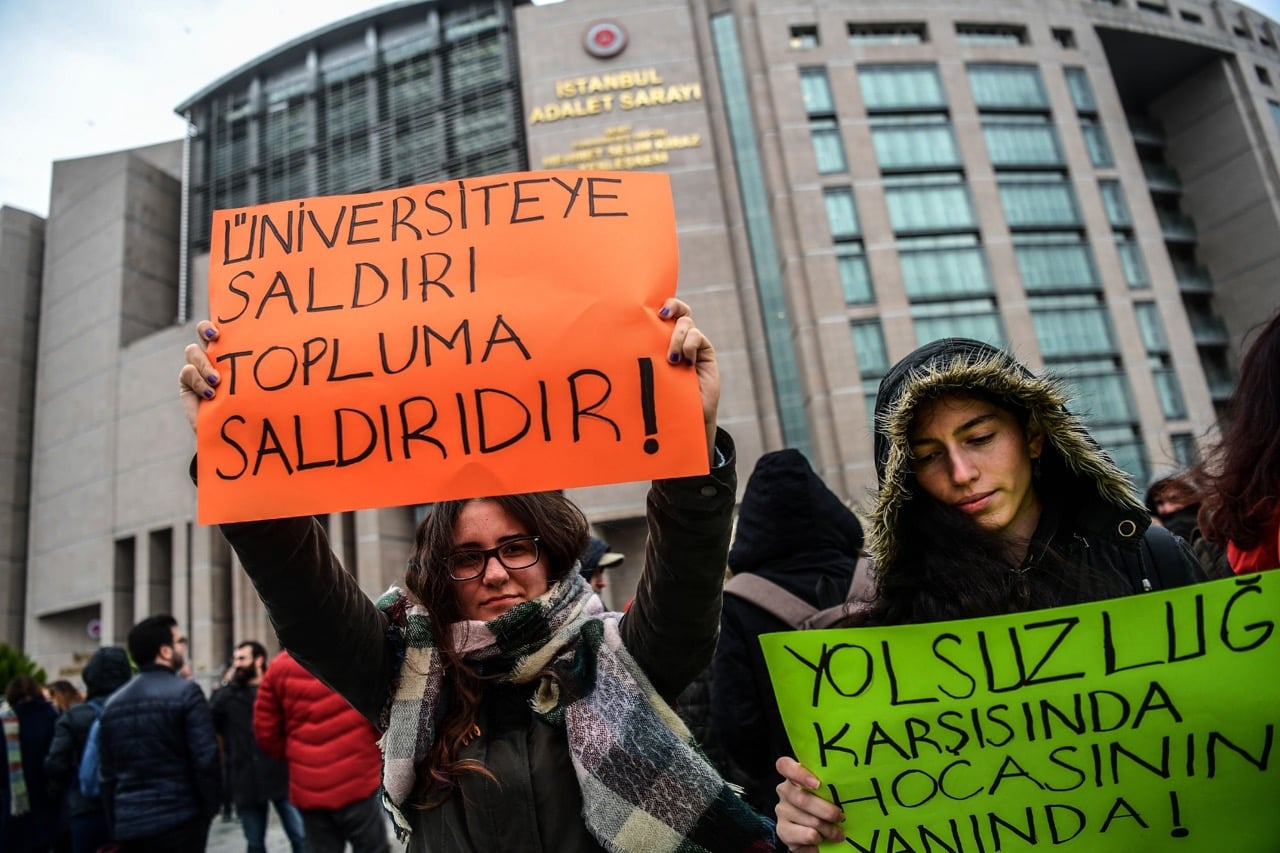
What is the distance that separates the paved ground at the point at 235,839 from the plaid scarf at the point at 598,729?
24.8ft

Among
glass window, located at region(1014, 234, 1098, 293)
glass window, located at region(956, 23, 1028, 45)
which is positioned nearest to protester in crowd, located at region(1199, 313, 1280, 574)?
glass window, located at region(1014, 234, 1098, 293)

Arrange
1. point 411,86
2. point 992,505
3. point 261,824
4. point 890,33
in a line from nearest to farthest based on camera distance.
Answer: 1. point 992,505
2. point 261,824
3. point 890,33
4. point 411,86

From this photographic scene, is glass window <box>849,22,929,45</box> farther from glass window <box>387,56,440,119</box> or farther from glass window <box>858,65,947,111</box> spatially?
glass window <box>387,56,440,119</box>

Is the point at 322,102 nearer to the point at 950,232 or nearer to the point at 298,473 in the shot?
the point at 950,232

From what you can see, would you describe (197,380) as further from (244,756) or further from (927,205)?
(927,205)

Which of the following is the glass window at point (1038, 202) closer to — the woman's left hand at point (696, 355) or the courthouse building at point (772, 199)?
the courthouse building at point (772, 199)

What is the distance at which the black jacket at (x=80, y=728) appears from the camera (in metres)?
5.94

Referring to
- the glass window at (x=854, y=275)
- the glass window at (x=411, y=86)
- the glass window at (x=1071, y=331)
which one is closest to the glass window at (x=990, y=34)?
the glass window at (x=854, y=275)

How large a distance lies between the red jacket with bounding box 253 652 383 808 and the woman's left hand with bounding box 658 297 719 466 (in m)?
4.20

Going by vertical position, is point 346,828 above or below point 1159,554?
below

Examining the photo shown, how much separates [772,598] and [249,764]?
5948mm

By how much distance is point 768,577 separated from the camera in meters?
3.19

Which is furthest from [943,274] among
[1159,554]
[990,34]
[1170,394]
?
[1159,554]

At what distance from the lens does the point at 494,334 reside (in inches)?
68.6
